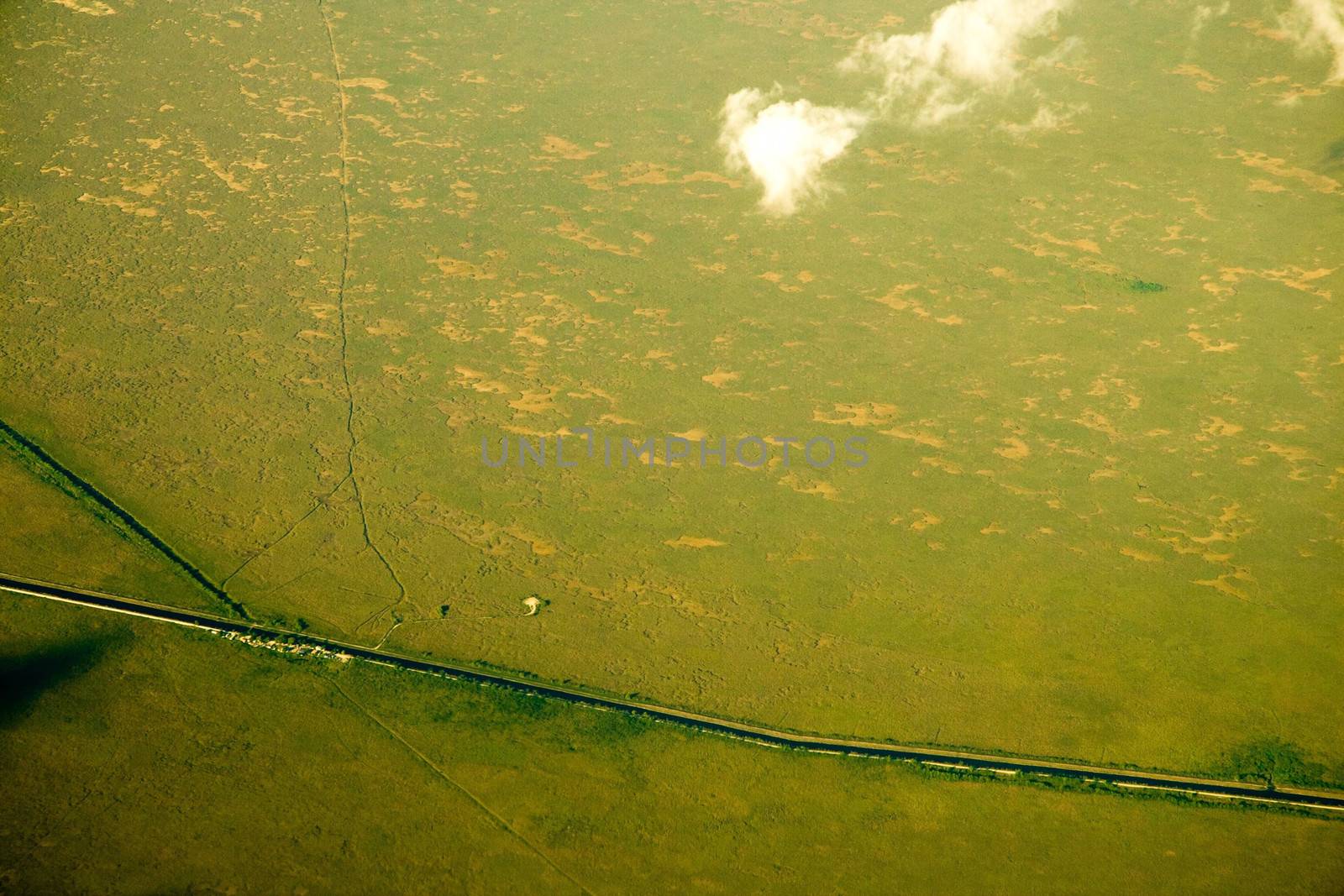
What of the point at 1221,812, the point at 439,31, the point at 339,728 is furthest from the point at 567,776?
the point at 439,31

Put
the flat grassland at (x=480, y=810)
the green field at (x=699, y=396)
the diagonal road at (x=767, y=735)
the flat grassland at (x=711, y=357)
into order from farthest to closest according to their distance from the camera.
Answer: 1. the flat grassland at (x=711, y=357)
2. the green field at (x=699, y=396)
3. the diagonal road at (x=767, y=735)
4. the flat grassland at (x=480, y=810)

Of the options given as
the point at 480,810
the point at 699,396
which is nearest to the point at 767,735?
the point at 480,810

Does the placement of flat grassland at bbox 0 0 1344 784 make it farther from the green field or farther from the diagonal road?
the diagonal road

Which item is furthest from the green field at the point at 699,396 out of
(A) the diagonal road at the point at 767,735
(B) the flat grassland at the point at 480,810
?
(A) the diagonal road at the point at 767,735

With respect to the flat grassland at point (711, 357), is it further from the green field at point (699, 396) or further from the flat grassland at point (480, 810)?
the flat grassland at point (480, 810)

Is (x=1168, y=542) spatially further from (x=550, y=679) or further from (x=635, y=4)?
(x=635, y=4)

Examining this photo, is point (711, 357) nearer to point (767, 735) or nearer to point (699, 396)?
point (699, 396)
